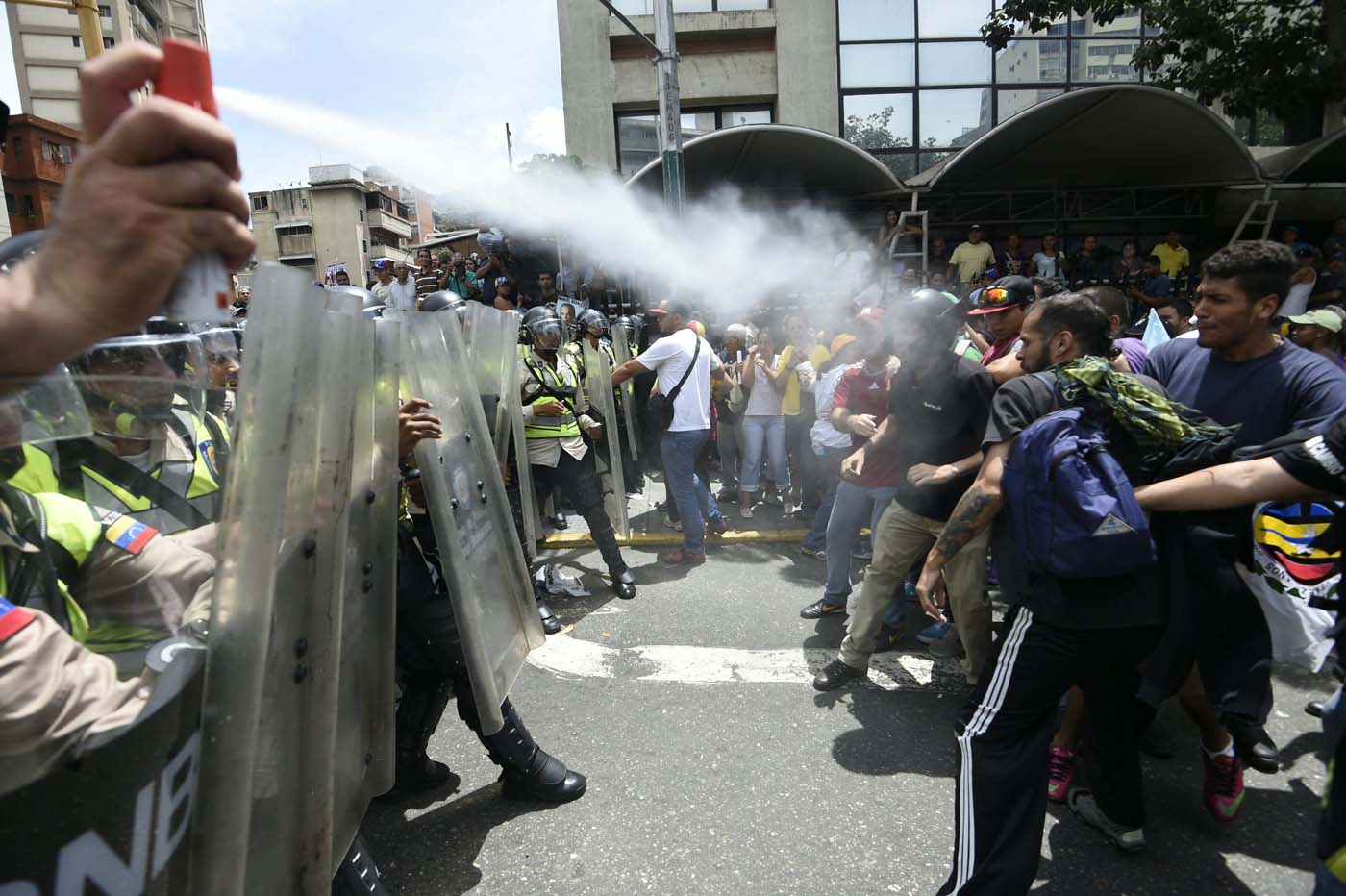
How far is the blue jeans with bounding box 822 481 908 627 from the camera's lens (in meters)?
4.27

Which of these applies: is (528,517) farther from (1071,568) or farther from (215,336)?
(1071,568)

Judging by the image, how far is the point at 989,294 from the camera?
4.05 meters

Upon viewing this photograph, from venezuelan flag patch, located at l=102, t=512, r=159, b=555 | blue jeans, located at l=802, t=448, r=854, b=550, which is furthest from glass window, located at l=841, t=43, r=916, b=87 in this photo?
venezuelan flag patch, located at l=102, t=512, r=159, b=555

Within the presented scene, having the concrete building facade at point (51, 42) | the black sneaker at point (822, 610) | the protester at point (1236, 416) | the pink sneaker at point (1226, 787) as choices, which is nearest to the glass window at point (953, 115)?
the black sneaker at point (822, 610)

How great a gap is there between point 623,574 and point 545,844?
262 centimetres

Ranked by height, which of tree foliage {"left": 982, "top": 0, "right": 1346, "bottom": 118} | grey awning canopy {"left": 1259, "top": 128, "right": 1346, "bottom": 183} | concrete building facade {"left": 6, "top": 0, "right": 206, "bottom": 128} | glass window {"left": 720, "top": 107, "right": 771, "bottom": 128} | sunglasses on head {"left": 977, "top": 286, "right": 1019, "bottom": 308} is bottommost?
sunglasses on head {"left": 977, "top": 286, "right": 1019, "bottom": 308}

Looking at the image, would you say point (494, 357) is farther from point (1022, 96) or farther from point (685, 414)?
point (1022, 96)

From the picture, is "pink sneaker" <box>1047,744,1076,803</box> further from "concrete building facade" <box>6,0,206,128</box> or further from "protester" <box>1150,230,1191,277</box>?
"concrete building facade" <box>6,0,206,128</box>

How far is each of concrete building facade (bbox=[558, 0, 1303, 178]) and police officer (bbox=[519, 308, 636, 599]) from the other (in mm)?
10706

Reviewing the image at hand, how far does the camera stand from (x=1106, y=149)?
11.7 meters

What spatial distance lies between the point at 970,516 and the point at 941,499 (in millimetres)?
848

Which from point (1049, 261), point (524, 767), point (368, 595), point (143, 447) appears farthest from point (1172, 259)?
point (143, 447)

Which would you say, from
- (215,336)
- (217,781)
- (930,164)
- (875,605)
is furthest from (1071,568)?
(930,164)

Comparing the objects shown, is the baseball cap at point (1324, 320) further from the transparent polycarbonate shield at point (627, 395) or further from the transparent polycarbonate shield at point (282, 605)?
the transparent polycarbonate shield at point (282, 605)
